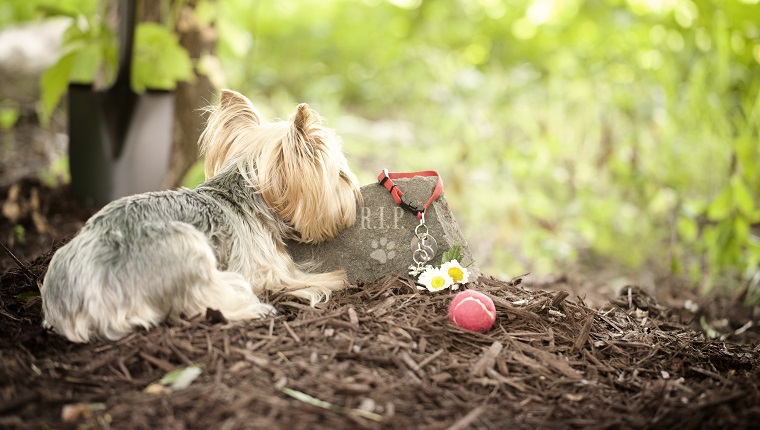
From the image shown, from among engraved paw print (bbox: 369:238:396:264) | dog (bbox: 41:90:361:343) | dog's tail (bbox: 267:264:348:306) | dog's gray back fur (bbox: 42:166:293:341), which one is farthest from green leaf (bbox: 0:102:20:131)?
engraved paw print (bbox: 369:238:396:264)

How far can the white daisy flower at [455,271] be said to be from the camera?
3.42m

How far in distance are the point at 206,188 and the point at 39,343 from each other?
3.40 ft

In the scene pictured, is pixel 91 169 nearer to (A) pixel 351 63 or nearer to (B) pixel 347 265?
(B) pixel 347 265

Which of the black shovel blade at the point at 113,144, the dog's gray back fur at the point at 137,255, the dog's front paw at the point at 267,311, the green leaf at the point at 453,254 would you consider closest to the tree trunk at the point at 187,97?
the black shovel blade at the point at 113,144

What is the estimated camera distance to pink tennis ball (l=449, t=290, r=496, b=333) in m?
3.10

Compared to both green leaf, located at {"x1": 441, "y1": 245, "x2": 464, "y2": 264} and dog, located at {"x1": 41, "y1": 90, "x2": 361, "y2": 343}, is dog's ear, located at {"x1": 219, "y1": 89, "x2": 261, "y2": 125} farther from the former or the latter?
green leaf, located at {"x1": 441, "y1": 245, "x2": 464, "y2": 264}

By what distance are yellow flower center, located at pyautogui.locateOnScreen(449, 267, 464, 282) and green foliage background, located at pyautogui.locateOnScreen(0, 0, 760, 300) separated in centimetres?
261

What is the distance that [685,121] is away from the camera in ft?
21.6

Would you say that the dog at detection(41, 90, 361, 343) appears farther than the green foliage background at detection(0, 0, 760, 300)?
No

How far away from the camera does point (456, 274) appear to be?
3.43m

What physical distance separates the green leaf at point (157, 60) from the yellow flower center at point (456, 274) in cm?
315

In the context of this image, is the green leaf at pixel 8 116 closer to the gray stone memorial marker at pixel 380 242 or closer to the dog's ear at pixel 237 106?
the dog's ear at pixel 237 106

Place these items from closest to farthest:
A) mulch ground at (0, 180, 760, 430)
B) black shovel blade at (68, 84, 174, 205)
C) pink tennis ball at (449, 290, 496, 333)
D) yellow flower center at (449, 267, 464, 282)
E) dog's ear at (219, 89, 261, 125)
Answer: mulch ground at (0, 180, 760, 430) → pink tennis ball at (449, 290, 496, 333) → yellow flower center at (449, 267, 464, 282) → dog's ear at (219, 89, 261, 125) → black shovel blade at (68, 84, 174, 205)

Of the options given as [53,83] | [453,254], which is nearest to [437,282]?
[453,254]
